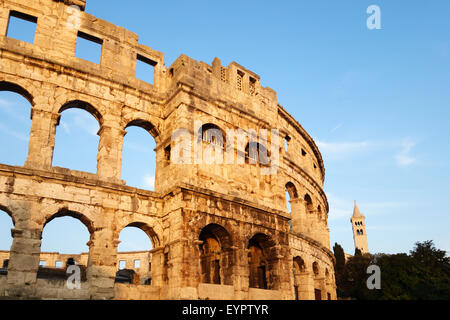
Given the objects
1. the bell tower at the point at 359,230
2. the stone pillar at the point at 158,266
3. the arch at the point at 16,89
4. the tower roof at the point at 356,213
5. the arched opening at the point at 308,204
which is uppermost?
the tower roof at the point at 356,213

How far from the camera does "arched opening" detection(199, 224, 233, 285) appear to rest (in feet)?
50.7

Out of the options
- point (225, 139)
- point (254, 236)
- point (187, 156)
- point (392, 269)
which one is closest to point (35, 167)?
point (187, 156)

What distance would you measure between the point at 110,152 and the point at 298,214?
12.4 m

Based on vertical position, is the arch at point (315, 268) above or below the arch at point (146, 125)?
below

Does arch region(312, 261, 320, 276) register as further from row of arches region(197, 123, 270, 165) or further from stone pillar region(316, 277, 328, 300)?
row of arches region(197, 123, 270, 165)

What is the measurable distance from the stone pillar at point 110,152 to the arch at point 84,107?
488mm

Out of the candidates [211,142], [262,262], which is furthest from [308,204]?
[211,142]

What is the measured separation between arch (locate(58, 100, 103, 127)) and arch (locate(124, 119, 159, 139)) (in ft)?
4.12

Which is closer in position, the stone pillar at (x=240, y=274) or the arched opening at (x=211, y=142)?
the stone pillar at (x=240, y=274)

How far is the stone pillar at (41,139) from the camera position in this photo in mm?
13219

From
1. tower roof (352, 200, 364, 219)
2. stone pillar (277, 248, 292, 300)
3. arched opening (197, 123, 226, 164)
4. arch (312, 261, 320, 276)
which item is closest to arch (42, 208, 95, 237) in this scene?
arched opening (197, 123, 226, 164)

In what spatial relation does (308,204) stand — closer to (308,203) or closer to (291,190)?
(308,203)

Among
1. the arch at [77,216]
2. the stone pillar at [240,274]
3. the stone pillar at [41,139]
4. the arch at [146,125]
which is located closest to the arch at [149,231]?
the arch at [77,216]

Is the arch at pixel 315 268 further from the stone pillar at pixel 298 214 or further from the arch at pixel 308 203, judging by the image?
the arch at pixel 308 203
